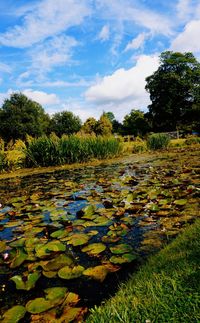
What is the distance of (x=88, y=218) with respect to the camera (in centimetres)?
407

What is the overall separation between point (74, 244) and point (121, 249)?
558mm

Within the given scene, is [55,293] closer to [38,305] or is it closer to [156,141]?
[38,305]

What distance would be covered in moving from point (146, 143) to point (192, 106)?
24.5m

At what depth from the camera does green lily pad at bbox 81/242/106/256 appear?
294 centimetres

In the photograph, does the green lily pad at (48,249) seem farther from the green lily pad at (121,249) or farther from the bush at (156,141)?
the bush at (156,141)

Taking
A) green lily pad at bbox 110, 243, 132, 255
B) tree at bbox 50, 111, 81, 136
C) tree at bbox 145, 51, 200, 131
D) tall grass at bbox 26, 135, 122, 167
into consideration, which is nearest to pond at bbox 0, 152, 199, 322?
green lily pad at bbox 110, 243, 132, 255

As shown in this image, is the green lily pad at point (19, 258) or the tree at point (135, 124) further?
the tree at point (135, 124)

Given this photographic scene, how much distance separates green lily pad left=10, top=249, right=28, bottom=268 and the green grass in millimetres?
1133

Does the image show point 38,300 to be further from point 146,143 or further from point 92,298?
point 146,143

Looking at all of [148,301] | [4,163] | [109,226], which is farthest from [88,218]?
[4,163]

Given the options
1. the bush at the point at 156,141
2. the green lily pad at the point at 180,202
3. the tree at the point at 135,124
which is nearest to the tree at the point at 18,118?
the tree at the point at 135,124

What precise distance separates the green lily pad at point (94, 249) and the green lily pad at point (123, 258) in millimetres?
223

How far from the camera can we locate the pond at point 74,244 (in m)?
2.17

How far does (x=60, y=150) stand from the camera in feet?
41.4
